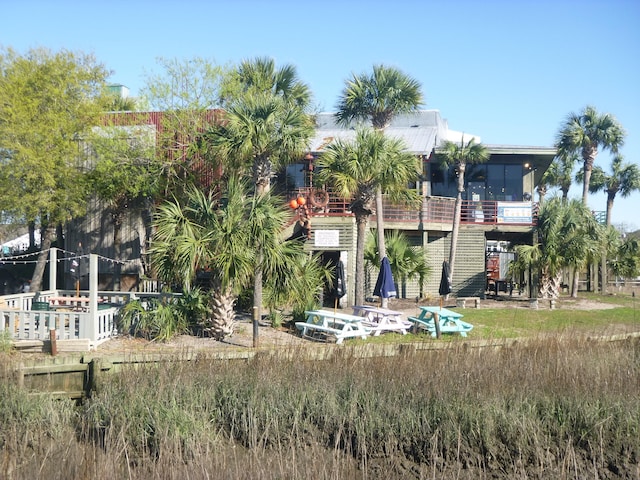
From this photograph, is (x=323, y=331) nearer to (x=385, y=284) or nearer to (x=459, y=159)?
(x=385, y=284)

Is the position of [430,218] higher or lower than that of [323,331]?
higher

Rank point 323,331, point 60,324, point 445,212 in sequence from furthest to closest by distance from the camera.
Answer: point 445,212 → point 323,331 → point 60,324

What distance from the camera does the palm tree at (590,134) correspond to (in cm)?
3066

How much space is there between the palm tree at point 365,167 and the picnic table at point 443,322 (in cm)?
325

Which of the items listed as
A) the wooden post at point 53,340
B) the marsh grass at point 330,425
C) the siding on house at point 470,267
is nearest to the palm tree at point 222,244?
the wooden post at point 53,340

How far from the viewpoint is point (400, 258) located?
78.9ft

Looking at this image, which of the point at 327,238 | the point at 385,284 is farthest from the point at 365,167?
the point at 327,238

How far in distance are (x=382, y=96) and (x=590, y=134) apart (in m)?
14.0

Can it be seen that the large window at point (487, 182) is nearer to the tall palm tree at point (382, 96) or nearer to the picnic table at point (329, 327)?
the tall palm tree at point (382, 96)

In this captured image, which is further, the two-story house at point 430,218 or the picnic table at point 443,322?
the two-story house at point 430,218

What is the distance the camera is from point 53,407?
9430mm

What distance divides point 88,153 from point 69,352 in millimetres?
13471

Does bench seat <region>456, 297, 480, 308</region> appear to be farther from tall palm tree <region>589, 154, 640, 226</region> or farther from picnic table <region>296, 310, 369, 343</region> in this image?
tall palm tree <region>589, 154, 640, 226</region>

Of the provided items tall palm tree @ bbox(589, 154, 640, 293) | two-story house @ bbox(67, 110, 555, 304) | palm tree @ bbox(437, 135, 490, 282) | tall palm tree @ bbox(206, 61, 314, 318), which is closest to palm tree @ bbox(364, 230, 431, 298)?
two-story house @ bbox(67, 110, 555, 304)
